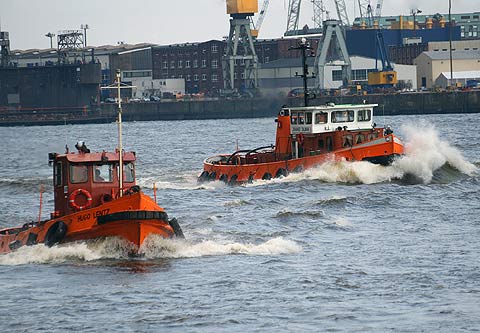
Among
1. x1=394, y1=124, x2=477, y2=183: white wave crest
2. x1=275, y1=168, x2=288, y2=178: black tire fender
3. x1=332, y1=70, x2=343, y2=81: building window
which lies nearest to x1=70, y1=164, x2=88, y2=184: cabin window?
x1=275, y1=168, x2=288, y2=178: black tire fender

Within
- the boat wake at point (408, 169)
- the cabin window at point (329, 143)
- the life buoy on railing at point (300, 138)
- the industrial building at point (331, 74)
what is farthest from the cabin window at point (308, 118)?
the industrial building at point (331, 74)

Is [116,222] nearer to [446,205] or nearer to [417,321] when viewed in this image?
[417,321]

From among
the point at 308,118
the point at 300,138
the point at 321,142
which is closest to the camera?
the point at 308,118

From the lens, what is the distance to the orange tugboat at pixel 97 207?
103 feet

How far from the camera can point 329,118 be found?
57344 millimetres

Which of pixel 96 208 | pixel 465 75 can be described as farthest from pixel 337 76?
pixel 96 208

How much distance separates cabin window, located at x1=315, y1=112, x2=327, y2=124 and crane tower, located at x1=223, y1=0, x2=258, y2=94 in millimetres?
130206

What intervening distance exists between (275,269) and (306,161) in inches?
990

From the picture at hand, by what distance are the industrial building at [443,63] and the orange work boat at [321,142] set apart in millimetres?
127991

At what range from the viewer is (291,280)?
3012 cm

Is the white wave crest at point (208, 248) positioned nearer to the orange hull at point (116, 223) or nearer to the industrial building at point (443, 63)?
the orange hull at point (116, 223)

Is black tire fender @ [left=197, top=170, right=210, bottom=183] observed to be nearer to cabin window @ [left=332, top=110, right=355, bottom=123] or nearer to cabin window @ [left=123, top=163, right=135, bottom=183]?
cabin window @ [left=332, top=110, right=355, bottom=123]

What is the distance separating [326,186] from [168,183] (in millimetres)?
11181

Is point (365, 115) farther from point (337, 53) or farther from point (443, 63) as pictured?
point (443, 63)
